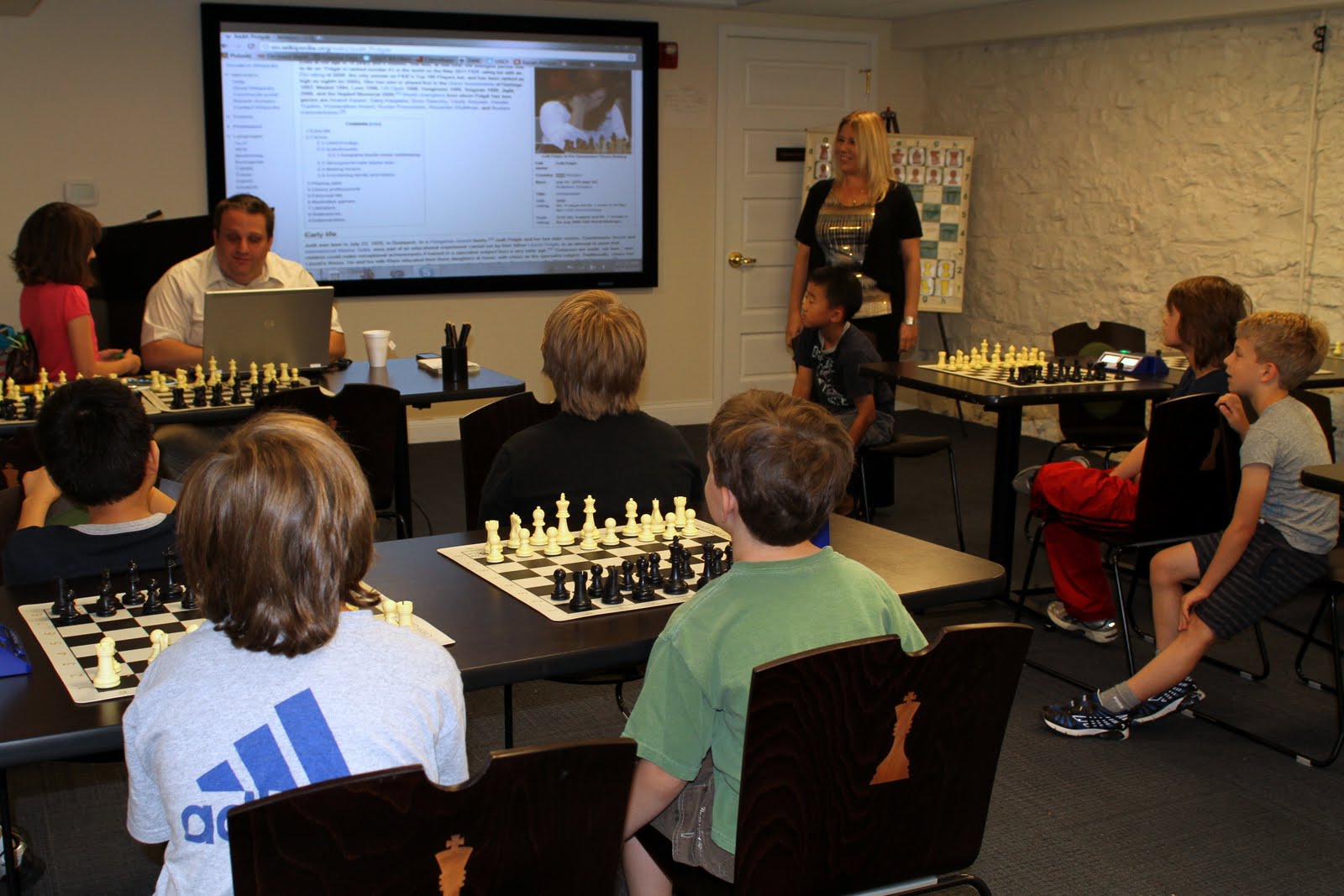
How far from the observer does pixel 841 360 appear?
481 cm

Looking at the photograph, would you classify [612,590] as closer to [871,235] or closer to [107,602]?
[107,602]

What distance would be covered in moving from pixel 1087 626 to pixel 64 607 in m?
3.26

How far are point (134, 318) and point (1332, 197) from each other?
5.47 m

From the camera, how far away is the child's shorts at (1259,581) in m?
3.28

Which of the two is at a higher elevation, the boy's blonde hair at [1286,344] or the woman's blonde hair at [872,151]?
the woman's blonde hair at [872,151]

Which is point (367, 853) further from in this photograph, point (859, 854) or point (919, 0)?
point (919, 0)

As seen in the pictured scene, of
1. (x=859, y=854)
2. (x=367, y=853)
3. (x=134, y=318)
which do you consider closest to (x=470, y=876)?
(x=367, y=853)

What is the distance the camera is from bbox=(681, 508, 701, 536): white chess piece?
263 cm

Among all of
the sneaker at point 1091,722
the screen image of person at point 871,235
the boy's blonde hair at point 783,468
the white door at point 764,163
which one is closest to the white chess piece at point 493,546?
the boy's blonde hair at point 783,468

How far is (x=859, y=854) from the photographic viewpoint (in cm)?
173

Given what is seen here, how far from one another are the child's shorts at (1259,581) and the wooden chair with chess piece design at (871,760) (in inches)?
69.3

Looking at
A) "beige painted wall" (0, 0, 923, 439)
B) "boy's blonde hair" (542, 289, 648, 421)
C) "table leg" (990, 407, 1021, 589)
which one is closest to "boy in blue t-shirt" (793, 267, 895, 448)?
"table leg" (990, 407, 1021, 589)

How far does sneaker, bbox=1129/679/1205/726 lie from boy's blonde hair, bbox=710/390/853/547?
2.11 meters

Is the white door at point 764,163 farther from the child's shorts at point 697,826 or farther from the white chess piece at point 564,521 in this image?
the child's shorts at point 697,826
